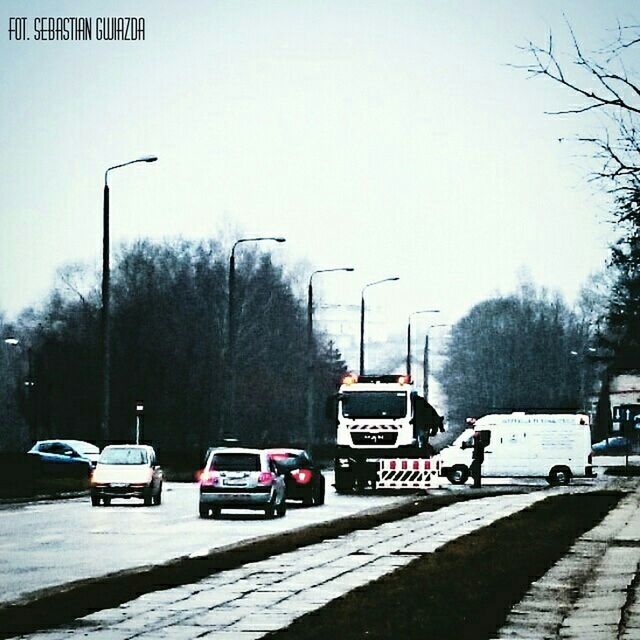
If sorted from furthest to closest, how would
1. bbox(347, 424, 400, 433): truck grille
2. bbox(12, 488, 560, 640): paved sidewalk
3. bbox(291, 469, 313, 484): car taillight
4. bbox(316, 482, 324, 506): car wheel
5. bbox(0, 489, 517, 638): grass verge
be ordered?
bbox(347, 424, 400, 433): truck grille, bbox(316, 482, 324, 506): car wheel, bbox(291, 469, 313, 484): car taillight, bbox(0, 489, 517, 638): grass verge, bbox(12, 488, 560, 640): paved sidewalk

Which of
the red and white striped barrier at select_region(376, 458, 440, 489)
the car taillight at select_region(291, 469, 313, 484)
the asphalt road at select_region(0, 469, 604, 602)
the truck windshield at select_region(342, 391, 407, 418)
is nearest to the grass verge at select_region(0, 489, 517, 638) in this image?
the asphalt road at select_region(0, 469, 604, 602)

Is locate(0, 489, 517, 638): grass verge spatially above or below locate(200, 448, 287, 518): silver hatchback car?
below

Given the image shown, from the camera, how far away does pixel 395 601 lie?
57.8ft

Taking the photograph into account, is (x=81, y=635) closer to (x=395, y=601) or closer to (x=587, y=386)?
(x=395, y=601)

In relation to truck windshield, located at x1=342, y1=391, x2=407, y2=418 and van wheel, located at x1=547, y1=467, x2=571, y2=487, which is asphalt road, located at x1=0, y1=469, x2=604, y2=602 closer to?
truck windshield, located at x1=342, y1=391, x2=407, y2=418

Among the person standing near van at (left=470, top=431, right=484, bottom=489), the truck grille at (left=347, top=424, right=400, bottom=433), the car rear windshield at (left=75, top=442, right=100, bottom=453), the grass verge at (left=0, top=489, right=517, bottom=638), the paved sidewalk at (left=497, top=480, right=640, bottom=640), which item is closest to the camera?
the paved sidewalk at (left=497, top=480, right=640, bottom=640)

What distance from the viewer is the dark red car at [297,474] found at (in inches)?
1859

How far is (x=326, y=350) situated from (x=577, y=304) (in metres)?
37.9

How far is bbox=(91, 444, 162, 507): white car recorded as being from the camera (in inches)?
1845

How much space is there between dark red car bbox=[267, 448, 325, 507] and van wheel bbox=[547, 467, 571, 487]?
20.5 m

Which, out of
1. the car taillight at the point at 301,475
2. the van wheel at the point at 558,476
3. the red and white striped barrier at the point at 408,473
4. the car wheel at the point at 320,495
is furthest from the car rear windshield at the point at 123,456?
the van wheel at the point at 558,476

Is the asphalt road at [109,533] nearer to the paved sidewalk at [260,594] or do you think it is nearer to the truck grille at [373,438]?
the paved sidewalk at [260,594]

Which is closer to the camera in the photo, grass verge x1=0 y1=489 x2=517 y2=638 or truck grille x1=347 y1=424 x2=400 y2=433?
grass verge x1=0 y1=489 x2=517 y2=638

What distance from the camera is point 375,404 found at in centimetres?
5691
